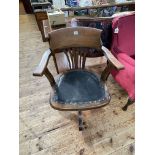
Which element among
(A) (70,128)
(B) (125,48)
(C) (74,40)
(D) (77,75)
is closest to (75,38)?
(C) (74,40)

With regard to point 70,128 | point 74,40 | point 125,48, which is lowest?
point 70,128

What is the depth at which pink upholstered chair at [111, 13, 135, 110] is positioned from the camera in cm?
156

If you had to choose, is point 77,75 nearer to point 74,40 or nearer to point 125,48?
point 74,40

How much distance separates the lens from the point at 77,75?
1.46 metres

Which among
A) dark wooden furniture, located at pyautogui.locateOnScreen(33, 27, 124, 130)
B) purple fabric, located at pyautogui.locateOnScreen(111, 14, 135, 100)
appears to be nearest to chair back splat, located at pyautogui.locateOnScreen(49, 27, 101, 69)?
dark wooden furniture, located at pyautogui.locateOnScreen(33, 27, 124, 130)

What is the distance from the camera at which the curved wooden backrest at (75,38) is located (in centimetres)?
140

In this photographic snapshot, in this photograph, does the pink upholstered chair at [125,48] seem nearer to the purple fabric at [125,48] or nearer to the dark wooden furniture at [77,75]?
the purple fabric at [125,48]

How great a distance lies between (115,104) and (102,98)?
561 mm

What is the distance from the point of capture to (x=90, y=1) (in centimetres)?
271

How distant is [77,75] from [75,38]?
298 mm

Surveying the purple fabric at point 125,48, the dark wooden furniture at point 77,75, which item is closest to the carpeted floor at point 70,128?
the dark wooden furniture at point 77,75

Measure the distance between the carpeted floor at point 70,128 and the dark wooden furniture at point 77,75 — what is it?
0.13 metres

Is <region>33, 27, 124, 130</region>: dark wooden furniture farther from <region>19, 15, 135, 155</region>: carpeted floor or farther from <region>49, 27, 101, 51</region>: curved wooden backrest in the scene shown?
<region>19, 15, 135, 155</region>: carpeted floor
